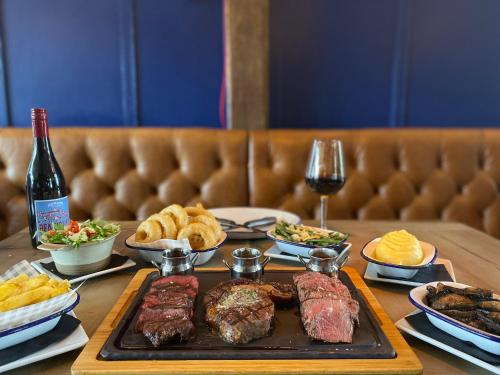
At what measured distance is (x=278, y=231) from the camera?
131cm

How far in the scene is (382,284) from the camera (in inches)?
41.3

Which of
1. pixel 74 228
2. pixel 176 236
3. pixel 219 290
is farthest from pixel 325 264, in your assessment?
pixel 74 228

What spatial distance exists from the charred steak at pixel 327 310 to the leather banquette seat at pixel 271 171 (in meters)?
1.46

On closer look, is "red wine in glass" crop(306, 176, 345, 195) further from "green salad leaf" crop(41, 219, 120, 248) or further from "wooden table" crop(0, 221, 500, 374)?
"green salad leaf" crop(41, 219, 120, 248)

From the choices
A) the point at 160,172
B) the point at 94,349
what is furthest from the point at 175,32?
the point at 94,349

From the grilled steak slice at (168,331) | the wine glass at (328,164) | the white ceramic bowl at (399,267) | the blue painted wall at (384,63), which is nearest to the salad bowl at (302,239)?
the white ceramic bowl at (399,267)

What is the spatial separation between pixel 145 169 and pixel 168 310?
162 cm

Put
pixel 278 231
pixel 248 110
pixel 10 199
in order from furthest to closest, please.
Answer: pixel 248 110 < pixel 10 199 < pixel 278 231

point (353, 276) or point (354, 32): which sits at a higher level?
point (354, 32)

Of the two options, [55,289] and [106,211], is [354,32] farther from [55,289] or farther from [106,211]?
[55,289]

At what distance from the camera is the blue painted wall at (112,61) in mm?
2633

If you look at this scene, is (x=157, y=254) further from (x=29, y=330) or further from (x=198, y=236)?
(x=29, y=330)

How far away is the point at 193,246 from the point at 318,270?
426 millimetres

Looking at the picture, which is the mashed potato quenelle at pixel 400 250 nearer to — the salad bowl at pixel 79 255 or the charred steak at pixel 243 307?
the charred steak at pixel 243 307
